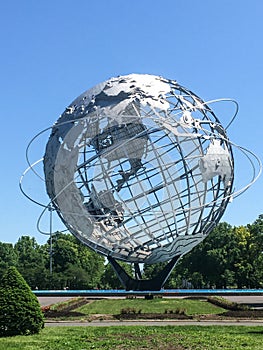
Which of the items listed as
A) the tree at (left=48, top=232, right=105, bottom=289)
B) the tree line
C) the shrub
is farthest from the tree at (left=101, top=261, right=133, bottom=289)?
the shrub

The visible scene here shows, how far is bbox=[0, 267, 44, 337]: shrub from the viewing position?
11359 mm

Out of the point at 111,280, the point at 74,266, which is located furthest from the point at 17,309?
the point at 111,280

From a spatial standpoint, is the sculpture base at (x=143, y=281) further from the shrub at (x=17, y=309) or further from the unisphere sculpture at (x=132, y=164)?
the shrub at (x=17, y=309)

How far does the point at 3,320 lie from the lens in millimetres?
11375

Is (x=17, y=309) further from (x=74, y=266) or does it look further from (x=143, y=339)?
(x=74, y=266)

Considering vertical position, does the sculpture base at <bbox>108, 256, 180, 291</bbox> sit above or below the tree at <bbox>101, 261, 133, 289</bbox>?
below

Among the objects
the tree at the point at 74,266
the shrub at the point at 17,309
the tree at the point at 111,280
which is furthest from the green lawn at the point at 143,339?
the tree at the point at 111,280

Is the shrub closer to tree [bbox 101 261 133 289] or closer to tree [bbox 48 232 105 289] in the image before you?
tree [bbox 48 232 105 289]

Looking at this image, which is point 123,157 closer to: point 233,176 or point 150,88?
point 150,88

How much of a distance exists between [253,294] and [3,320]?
2380 centimetres

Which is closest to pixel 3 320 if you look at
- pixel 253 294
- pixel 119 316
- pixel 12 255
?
pixel 119 316

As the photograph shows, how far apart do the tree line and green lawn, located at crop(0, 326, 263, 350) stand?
81.4 feet

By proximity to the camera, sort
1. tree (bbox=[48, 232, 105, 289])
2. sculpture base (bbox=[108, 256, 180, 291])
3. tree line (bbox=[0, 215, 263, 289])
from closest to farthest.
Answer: sculpture base (bbox=[108, 256, 180, 291]) < tree line (bbox=[0, 215, 263, 289]) < tree (bbox=[48, 232, 105, 289])

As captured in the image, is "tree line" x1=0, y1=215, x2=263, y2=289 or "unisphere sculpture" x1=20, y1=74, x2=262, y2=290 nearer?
"unisphere sculpture" x1=20, y1=74, x2=262, y2=290
